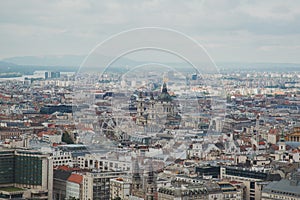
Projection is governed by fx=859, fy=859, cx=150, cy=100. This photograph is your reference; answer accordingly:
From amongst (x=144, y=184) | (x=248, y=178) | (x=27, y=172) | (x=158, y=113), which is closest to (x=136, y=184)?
(x=144, y=184)

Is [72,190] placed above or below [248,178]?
below

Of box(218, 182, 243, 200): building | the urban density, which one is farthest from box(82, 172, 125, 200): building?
box(218, 182, 243, 200): building

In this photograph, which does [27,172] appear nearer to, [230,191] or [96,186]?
[96,186]

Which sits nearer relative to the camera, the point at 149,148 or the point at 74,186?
the point at 74,186

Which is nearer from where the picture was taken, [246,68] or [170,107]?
[170,107]

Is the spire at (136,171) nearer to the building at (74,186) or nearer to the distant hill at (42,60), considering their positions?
the building at (74,186)

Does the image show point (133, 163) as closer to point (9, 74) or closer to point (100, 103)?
point (100, 103)

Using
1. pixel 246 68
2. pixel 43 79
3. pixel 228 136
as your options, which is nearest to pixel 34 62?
pixel 43 79
